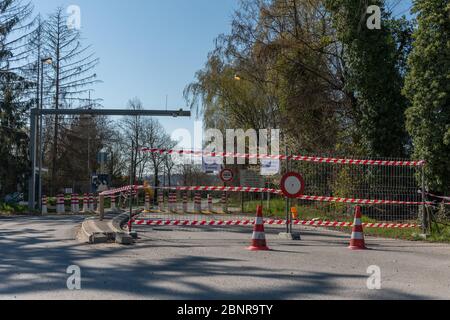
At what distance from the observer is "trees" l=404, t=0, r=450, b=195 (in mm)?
17250

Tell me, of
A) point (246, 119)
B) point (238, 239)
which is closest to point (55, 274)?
point (238, 239)

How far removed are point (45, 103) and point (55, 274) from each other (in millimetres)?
43062

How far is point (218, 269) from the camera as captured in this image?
29.5 feet

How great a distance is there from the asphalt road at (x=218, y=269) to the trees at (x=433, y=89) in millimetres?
4698

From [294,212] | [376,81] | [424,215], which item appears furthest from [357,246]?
[376,81]

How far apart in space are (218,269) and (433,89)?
11.5 metres

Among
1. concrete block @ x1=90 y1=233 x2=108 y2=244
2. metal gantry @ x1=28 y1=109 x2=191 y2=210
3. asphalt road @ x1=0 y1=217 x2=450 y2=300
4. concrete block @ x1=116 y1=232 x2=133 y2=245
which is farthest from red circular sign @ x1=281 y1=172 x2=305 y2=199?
metal gantry @ x1=28 y1=109 x2=191 y2=210

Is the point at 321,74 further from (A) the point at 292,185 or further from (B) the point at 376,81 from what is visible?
(A) the point at 292,185

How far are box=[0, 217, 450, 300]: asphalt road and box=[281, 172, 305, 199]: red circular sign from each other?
1208 mm

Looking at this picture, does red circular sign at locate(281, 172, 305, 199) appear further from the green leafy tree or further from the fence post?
the green leafy tree

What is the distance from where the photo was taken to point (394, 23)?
24.2 meters

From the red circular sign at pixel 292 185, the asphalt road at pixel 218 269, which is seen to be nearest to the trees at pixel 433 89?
the asphalt road at pixel 218 269

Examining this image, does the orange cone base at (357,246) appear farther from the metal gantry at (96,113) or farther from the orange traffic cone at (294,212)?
the metal gantry at (96,113)

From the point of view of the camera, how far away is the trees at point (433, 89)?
56.6 ft
